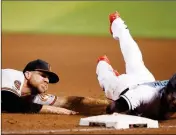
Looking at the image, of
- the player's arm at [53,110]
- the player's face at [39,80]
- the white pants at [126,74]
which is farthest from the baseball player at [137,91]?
the player's face at [39,80]

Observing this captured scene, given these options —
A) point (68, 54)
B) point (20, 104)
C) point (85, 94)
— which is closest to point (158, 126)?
point (20, 104)

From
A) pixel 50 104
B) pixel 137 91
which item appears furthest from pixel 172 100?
pixel 50 104

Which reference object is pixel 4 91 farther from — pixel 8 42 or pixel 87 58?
pixel 8 42

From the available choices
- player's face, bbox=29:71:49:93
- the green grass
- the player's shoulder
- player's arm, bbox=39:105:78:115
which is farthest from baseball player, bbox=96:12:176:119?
the green grass

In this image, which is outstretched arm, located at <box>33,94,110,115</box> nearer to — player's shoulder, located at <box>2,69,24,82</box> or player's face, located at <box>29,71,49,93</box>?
player's face, located at <box>29,71,49,93</box>

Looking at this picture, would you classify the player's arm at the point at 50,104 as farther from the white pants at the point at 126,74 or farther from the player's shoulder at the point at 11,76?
the white pants at the point at 126,74

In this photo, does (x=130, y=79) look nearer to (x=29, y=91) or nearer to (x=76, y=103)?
(x=76, y=103)
